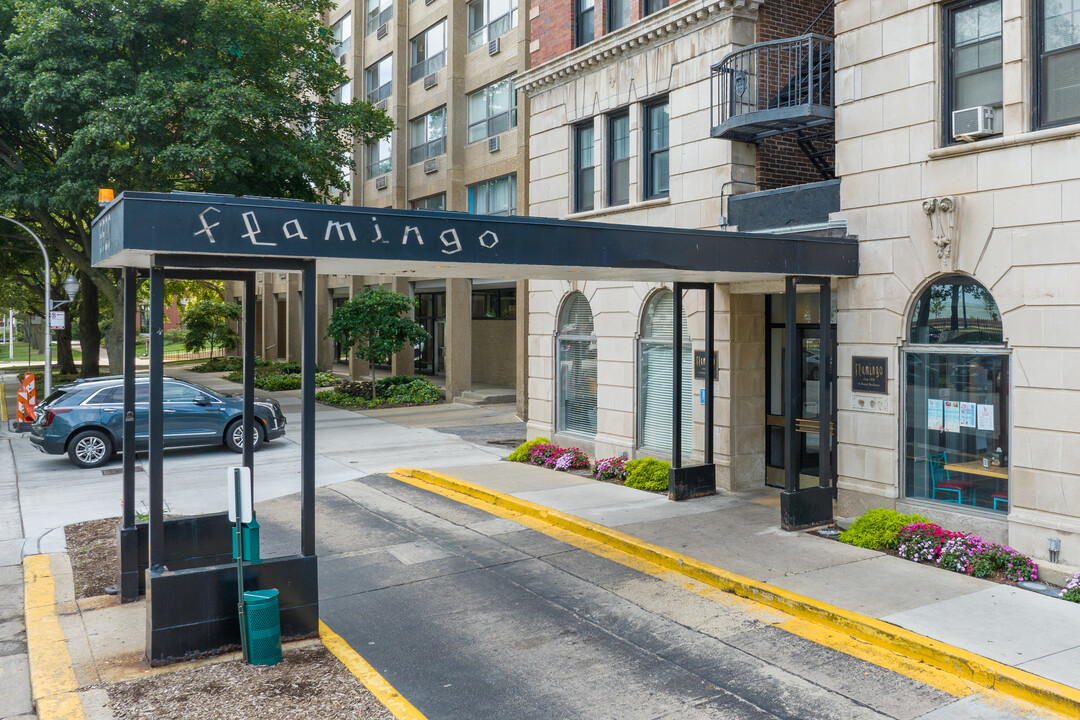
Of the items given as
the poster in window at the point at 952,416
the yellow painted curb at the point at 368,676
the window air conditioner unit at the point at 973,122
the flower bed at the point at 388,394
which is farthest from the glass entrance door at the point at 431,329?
the yellow painted curb at the point at 368,676

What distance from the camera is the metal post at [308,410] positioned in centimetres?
721

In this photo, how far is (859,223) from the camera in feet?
36.1

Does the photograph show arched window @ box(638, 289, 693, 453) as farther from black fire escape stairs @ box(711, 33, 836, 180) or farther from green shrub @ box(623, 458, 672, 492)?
black fire escape stairs @ box(711, 33, 836, 180)

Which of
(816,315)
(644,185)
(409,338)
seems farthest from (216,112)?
(816,315)

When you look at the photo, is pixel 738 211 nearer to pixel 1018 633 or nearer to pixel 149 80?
pixel 1018 633

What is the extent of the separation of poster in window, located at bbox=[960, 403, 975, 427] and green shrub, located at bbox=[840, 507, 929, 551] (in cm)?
122

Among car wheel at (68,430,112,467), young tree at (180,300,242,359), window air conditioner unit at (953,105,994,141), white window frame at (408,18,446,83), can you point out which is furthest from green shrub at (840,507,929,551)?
young tree at (180,300,242,359)

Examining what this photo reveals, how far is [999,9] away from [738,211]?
4422mm

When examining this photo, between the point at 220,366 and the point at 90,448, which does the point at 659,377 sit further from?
the point at 220,366

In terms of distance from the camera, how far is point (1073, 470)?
28.5 ft

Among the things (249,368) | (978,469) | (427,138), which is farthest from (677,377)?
(427,138)

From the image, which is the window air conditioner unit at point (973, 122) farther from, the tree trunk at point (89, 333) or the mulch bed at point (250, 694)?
the tree trunk at point (89, 333)

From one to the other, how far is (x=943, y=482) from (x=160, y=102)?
19.9 m

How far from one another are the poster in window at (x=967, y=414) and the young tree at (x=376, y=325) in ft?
67.2
